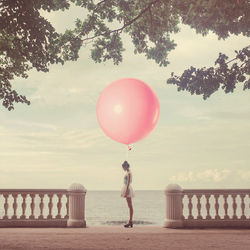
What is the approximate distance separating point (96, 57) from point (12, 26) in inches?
222

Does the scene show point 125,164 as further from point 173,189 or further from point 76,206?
point 76,206

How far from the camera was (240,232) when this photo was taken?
579 inches

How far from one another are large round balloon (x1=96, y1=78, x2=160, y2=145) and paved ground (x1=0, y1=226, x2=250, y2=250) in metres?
2.65

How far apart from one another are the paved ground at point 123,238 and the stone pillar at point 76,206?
1.99 feet

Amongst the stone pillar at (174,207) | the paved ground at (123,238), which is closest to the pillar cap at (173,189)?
the stone pillar at (174,207)

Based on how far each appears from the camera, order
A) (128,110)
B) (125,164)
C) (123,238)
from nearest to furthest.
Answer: (128,110)
(123,238)
(125,164)

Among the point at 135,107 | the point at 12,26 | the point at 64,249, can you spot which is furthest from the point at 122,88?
the point at 12,26

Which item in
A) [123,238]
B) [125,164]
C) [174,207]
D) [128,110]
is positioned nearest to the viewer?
[128,110]

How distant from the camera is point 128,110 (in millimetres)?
10734

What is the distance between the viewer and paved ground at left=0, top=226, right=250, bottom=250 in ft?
37.0

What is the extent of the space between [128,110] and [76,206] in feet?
19.9

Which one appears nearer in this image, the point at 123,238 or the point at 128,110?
the point at 128,110

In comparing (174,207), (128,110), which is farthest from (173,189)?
(128,110)

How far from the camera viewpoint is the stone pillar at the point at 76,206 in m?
15.8
